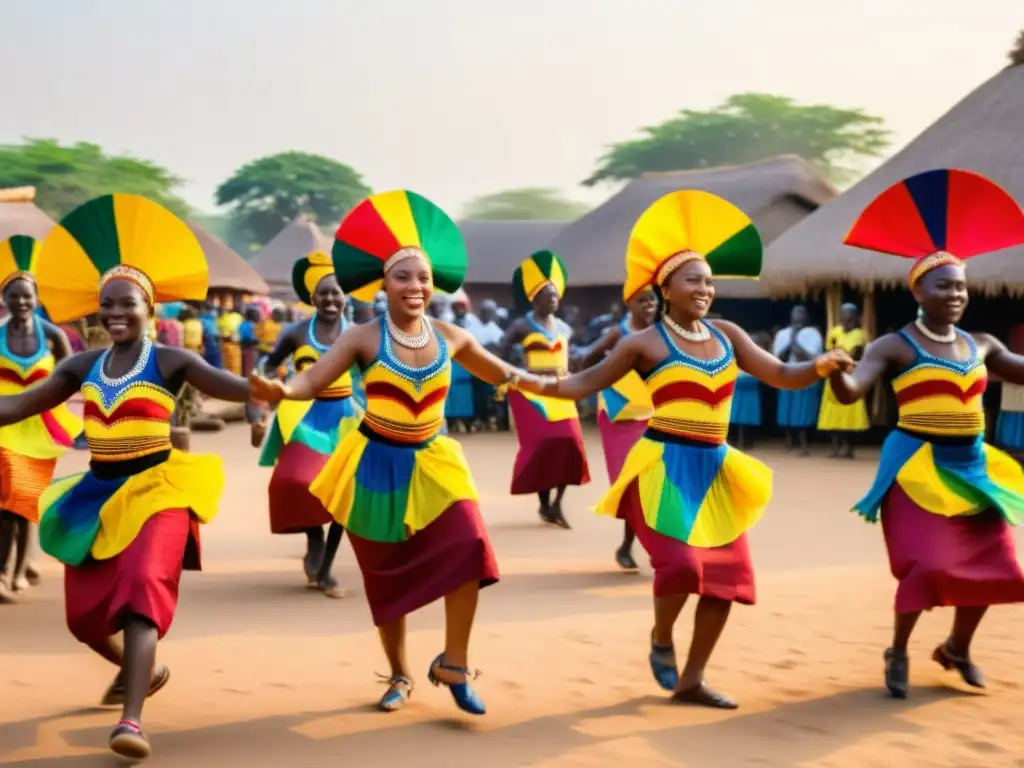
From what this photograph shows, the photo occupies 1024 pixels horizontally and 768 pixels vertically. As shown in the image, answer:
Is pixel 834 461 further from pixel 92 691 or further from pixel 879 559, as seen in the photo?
pixel 92 691

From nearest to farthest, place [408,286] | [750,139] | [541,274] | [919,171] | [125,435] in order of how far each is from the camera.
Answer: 1. [125,435]
2. [408,286]
3. [541,274]
4. [919,171]
5. [750,139]

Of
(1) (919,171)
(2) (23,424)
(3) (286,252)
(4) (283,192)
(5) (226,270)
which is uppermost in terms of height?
(4) (283,192)

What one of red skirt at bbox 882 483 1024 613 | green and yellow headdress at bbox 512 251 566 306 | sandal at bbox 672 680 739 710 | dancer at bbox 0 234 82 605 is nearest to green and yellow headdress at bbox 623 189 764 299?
red skirt at bbox 882 483 1024 613

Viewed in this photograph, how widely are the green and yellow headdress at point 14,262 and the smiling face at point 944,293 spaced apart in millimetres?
5151

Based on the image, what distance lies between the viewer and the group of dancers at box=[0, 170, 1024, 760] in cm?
499

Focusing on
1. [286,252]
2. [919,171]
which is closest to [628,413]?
[919,171]

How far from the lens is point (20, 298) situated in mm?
7656

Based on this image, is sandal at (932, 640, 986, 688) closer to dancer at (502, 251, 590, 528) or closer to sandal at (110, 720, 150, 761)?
sandal at (110, 720, 150, 761)

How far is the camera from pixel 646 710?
528 cm

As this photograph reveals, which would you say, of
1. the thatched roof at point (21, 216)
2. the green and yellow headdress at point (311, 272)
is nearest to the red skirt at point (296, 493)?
the green and yellow headdress at point (311, 272)

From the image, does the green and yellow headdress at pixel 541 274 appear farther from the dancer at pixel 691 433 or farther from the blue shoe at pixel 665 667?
the blue shoe at pixel 665 667

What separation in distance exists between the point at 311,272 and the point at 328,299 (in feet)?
0.92

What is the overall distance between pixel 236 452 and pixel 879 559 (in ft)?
31.3

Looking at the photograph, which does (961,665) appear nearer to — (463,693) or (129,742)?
(463,693)
